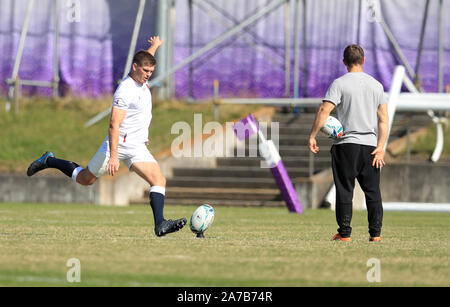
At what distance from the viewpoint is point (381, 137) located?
1080cm

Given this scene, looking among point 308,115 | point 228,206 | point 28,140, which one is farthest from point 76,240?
point 308,115

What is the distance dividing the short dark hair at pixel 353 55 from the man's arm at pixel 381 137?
1.77ft

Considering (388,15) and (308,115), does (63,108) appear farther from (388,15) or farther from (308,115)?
(388,15)

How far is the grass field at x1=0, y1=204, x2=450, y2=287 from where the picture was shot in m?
7.12

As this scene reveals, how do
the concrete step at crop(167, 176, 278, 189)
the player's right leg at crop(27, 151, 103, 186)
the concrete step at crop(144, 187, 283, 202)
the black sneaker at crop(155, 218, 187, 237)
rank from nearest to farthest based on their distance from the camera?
1. the black sneaker at crop(155, 218, 187, 237)
2. the player's right leg at crop(27, 151, 103, 186)
3. the concrete step at crop(144, 187, 283, 202)
4. the concrete step at crop(167, 176, 278, 189)

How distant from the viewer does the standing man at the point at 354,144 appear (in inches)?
420

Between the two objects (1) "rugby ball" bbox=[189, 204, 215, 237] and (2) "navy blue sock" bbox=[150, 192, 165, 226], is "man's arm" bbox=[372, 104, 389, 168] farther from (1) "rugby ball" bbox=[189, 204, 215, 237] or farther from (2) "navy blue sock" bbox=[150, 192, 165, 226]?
(2) "navy blue sock" bbox=[150, 192, 165, 226]

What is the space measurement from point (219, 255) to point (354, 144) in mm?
2587

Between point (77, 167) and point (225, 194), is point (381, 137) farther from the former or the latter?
point (225, 194)

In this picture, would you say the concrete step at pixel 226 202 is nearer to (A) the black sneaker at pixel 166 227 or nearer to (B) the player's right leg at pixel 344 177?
(B) the player's right leg at pixel 344 177

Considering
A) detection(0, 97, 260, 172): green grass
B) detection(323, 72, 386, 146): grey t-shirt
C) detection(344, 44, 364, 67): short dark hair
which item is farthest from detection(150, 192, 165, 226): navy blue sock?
detection(0, 97, 260, 172): green grass

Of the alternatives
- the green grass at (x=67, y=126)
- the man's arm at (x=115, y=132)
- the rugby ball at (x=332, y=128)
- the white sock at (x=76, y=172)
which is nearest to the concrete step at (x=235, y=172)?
the green grass at (x=67, y=126)

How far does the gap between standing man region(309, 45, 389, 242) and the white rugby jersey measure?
1.79 meters

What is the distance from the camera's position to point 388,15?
89.8 ft
